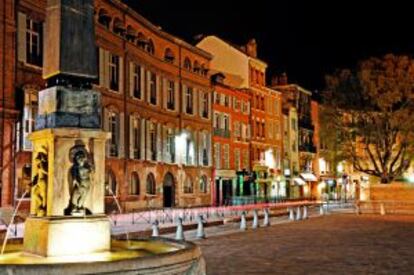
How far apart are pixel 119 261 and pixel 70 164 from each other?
271 cm

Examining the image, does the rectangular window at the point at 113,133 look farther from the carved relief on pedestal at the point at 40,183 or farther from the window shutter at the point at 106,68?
the carved relief on pedestal at the point at 40,183

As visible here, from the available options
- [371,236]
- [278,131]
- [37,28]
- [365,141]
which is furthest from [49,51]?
[278,131]

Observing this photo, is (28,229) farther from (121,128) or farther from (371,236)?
(121,128)

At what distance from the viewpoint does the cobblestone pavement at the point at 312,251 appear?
1498cm

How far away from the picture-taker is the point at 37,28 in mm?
34812

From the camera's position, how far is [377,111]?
49594 mm

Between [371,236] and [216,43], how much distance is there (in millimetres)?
44191

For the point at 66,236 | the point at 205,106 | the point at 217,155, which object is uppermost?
the point at 205,106

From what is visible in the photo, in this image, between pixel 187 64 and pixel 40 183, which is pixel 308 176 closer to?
pixel 187 64

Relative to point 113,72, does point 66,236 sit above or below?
below

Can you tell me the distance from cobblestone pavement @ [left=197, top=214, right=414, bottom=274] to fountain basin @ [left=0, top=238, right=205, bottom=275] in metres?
2.77

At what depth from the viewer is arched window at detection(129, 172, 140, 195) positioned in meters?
45.3

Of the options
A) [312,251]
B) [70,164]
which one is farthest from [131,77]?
[70,164]

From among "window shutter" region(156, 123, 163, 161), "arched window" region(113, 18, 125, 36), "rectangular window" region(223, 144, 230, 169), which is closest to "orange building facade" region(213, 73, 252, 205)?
"rectangular window" region(223, 144, 230, 169)
